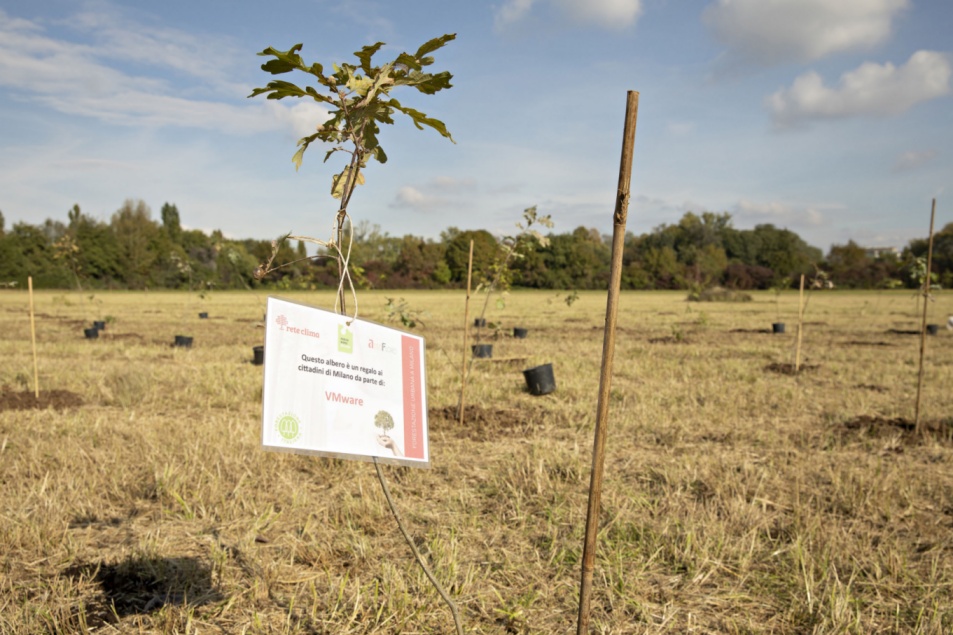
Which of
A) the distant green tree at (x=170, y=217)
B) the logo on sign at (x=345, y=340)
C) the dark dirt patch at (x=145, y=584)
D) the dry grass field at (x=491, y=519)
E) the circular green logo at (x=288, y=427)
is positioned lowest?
the dark dirt patch at (x=145, y=584)

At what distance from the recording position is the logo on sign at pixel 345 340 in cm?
176

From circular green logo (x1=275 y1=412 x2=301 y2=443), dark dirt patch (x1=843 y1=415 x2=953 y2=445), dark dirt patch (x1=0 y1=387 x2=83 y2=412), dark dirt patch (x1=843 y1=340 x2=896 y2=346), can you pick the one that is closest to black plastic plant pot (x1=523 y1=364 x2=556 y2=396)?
dark dirt patch (x1=843 y1=415 x2=953 y2=445)

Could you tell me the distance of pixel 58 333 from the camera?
48.2 ft

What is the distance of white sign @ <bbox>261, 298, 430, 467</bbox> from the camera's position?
5.40 ft

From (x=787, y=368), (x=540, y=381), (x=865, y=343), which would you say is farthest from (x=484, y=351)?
(x=865, y=343)

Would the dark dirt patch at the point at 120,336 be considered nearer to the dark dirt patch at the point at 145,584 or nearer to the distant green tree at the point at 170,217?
the dark dirt patch at the point at 145,584

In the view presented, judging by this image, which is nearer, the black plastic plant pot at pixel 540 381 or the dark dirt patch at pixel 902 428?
the dark dirt patch at pixel 902 428

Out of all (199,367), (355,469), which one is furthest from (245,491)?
(199,367)

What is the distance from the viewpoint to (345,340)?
5.81ft

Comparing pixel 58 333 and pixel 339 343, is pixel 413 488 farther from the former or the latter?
pixel 58 333

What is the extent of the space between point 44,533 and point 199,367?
20.3 ft

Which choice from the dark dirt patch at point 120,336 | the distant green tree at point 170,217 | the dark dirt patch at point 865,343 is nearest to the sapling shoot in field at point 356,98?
the dark dirt patch at point 120,336

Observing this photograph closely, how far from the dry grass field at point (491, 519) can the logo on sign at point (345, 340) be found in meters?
1.37

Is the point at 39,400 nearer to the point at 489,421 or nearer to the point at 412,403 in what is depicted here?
the point at 489,421
